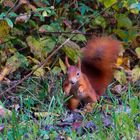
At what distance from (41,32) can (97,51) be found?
842 millimetres

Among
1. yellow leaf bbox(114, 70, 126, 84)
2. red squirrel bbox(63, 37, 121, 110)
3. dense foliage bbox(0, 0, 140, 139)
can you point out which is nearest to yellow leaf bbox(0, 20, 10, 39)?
dense foliage bbox(0, 0, 140, 139)

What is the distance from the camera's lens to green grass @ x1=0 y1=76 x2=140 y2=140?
409 centimetres

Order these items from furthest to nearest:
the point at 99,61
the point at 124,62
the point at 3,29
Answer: the point at 124,62
the point at 3,29
the point at 99,61

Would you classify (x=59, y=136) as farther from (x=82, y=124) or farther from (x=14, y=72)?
(x=14, y=72)

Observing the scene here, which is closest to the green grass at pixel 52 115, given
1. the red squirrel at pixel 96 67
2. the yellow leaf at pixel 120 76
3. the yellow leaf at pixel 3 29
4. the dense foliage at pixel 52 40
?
the dense foliage at pixel 52 40

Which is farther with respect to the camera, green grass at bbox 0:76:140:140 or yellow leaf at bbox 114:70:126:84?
yellow leaf at bbox 114:70:126:84

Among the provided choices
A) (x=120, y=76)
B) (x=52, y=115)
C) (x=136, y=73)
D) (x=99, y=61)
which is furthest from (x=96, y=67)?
(x=52, y=115)

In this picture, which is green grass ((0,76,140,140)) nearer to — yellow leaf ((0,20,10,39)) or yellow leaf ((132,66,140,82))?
yellow leaf ((132,66,140,82))

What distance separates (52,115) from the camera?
15.9ft

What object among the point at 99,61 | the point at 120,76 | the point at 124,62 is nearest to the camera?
the point at 99,61

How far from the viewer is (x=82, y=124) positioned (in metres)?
4.57

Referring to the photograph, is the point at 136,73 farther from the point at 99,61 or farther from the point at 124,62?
the point at 99,61

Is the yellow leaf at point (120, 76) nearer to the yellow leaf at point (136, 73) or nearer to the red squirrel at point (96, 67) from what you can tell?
the yellow leaf at point (136, 73)

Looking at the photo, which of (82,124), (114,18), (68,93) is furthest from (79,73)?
(114,18)
